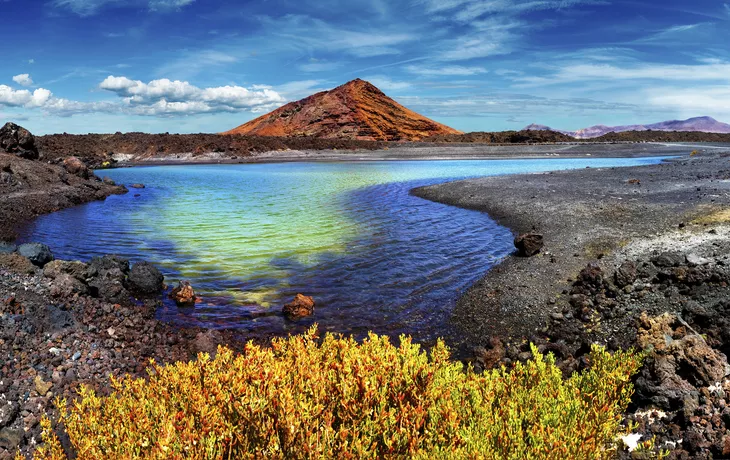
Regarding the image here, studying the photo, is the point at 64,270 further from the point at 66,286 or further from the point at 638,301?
the point at 638,301

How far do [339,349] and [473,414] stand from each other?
172 centimetres

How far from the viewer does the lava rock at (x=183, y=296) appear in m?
11.1

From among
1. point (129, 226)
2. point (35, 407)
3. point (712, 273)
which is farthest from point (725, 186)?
point (129, 226)

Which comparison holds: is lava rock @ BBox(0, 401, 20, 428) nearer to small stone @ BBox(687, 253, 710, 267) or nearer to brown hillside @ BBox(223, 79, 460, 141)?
small stone @ BBox(687, 253, 710, 267)

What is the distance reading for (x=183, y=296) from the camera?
11164mm

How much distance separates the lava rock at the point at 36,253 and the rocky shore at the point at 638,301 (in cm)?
1132

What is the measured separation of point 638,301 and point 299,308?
7.53 meters

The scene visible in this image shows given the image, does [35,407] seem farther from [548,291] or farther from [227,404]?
[548,291]

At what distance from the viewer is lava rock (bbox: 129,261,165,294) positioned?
11.8 meters

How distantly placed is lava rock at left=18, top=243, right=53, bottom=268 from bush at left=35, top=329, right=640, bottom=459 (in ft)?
29.7

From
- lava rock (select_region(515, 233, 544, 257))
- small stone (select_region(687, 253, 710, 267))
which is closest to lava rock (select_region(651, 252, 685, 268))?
small stone (select_region(687, 253, 710, 267))

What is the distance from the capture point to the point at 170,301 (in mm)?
11320

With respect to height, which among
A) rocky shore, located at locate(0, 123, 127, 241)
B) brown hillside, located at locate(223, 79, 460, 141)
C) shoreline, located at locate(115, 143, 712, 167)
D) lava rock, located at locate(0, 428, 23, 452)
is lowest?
lava rock, located at locate(0, 428, 23, 452)

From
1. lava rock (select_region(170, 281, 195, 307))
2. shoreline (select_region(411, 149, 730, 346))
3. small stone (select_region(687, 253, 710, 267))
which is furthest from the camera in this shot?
lava rock (select_region(170, 281, 195, 307))
